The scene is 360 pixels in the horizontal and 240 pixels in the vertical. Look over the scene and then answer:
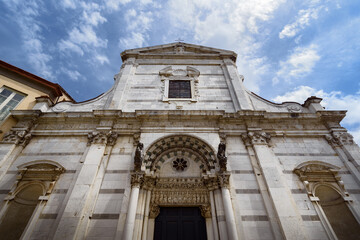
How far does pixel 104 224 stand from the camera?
5.30 meters

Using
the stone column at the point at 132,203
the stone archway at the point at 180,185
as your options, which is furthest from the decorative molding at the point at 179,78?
the stone column at the point at 132,203

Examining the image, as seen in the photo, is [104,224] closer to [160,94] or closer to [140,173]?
[140,173]

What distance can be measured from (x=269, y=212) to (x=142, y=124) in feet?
18.6

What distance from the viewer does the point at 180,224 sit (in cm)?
589

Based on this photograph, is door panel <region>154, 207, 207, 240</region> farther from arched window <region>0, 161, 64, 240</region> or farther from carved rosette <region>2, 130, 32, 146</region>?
carved rosette <region>2, 130, 32, 146</region>

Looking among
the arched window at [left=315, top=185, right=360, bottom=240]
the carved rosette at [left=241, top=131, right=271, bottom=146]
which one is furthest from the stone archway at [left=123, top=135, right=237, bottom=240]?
the arched window at [left=315, top=185, right=360, bottom=240]

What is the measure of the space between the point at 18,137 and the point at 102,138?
132 inches

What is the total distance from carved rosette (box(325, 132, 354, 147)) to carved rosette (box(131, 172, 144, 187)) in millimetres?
7718

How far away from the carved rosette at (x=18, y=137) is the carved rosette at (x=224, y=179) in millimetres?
7811

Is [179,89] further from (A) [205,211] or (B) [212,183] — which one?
(A) [205,211]

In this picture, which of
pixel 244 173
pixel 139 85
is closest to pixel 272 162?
pixel 244 173

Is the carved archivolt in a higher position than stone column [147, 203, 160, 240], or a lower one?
higher

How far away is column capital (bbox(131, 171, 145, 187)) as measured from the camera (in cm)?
587

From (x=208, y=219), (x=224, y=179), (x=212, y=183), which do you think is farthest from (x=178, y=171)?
(x=208, y=219)
